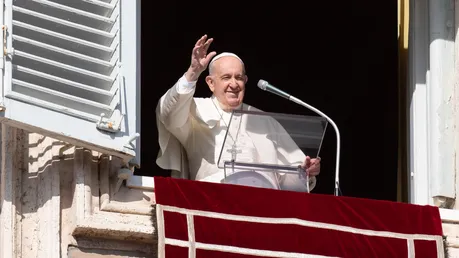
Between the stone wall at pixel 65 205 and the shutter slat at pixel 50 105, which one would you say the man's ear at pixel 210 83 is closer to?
the stone wall at pixel 65 205

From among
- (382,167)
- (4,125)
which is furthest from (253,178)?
(382,167)

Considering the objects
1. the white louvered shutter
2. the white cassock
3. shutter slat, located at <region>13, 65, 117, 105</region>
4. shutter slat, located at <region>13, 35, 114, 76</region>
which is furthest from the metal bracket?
the white cassock

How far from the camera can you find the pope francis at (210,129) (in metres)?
11.3

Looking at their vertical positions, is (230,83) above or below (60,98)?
above

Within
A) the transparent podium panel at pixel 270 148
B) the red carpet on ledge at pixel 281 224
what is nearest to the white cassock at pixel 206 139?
the transparent podium panel at pixel 270 148

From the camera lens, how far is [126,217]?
35.4 ft

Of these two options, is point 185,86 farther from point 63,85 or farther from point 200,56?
point 63,85

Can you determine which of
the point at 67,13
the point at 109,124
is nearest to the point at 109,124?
the point at 109,124

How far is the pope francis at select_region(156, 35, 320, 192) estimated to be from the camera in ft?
37.2

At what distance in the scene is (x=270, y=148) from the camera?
11.6m

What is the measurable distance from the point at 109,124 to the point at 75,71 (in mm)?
271

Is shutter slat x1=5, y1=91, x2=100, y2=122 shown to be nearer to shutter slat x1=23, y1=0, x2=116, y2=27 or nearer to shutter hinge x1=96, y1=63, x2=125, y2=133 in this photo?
shutter hinge x1=96, y1=63, x2=125, y2=133

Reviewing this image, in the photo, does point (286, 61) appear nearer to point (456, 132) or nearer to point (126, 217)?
point (456, 132)

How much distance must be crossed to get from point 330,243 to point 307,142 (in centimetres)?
55
